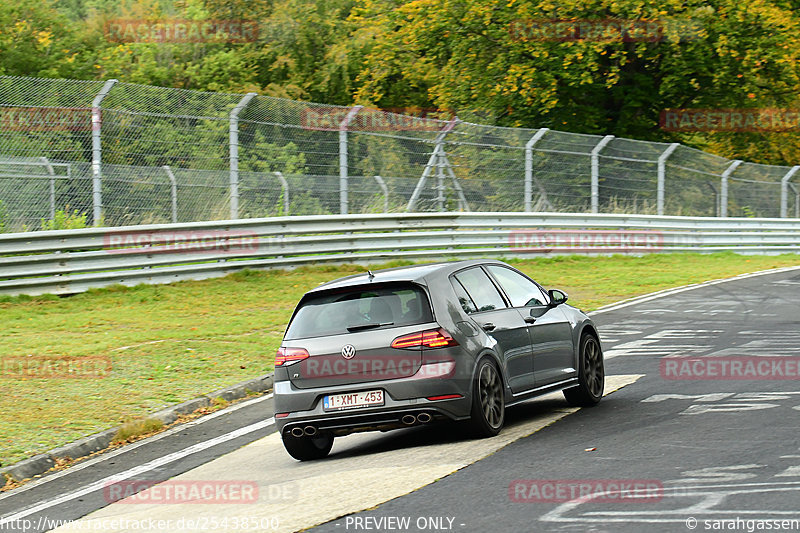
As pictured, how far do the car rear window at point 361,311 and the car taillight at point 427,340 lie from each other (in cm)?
12

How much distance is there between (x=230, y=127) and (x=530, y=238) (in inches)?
337

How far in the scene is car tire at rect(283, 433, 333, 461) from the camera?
28.0 feet

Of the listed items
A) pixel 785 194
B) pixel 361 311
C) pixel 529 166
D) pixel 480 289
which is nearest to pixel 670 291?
pixel 529 166

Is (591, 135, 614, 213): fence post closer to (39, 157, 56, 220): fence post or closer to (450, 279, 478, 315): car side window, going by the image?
(39, 157, 56, 220): fence post

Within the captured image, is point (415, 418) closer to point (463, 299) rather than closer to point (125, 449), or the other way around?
point (463, 299)

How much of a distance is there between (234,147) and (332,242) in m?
3.03

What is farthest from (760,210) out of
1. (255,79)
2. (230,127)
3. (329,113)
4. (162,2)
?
(162,2)

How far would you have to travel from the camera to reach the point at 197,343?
1395 centimetres

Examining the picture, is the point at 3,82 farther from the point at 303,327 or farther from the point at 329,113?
the point at 303,327

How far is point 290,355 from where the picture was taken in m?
8.55

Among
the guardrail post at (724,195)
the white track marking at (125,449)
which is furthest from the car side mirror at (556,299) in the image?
the guardrail post at (724,195)

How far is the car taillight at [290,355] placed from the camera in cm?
848

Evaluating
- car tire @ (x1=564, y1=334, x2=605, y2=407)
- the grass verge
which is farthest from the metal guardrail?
car tire @ (x1=564, y1=334, x2=605, y2=407)

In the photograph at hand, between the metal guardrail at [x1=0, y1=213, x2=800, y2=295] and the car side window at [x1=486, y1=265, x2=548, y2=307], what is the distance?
10247mm
